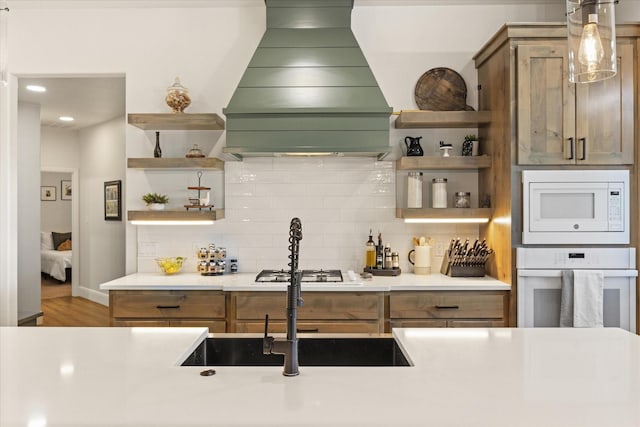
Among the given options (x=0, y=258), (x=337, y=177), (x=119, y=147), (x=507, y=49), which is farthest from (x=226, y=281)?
(x=119, y=147)

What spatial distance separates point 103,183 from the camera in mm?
7293

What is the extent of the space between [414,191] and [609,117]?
4.31ft

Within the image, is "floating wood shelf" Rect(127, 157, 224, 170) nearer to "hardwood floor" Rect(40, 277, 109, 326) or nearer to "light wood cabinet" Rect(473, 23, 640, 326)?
"light wood cabinet" Rect(473, 23, 640, 326)

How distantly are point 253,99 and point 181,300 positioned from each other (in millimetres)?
1379

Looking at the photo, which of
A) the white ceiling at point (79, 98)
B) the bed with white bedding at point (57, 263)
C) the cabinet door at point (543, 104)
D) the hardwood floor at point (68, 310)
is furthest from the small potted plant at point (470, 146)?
the bed with white bedding at point (57, 263)

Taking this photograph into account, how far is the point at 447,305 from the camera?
3.13 metres

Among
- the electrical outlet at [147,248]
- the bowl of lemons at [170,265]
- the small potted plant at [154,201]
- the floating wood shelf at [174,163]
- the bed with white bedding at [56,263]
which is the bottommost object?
the bed with white bedding at [56,263]

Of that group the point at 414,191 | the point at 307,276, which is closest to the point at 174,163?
the point at 307,276

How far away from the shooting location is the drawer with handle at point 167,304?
316 cm

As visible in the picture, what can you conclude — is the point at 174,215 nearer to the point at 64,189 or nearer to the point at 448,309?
the point at 448,309

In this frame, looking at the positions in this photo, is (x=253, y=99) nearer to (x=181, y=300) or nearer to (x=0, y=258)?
(x=181, y=300)

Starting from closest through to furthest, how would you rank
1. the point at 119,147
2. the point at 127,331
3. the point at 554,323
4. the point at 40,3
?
1. the point at 127,331
2. the point at 554,323
3. the point at 40,3
4. the point at 119,147

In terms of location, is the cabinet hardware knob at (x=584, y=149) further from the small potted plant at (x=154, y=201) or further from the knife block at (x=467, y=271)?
the small potted plant at (x=154, y=201)

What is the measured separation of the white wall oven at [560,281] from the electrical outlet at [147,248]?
8.52 feet
